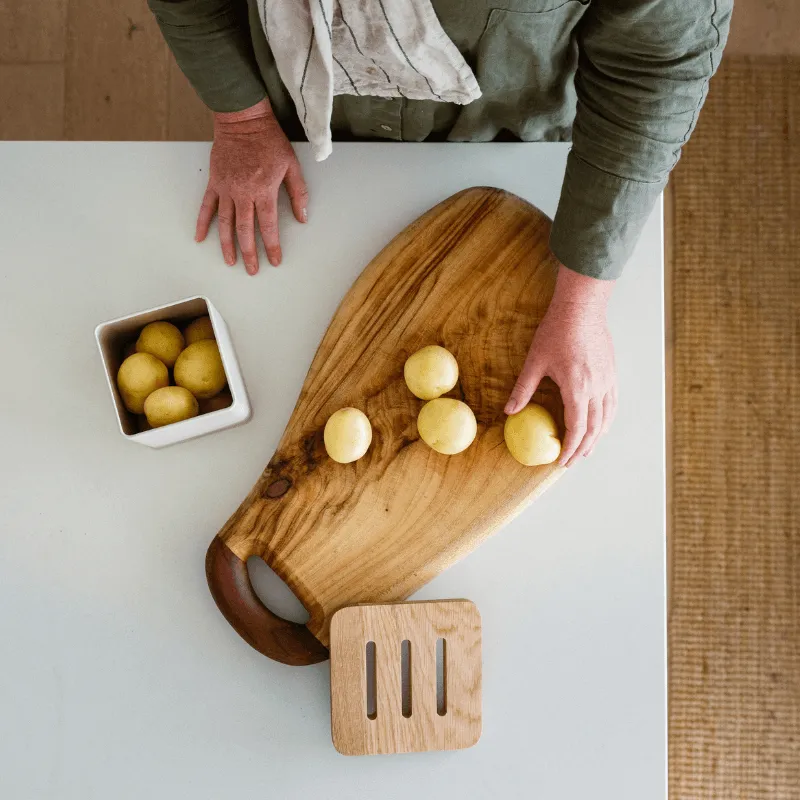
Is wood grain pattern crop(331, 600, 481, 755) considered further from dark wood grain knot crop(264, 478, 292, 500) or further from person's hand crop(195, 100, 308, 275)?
person's hand crop(195, 100, 308, 275)

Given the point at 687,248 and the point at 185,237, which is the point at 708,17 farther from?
the point at 687,248

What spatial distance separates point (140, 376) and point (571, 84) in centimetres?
49

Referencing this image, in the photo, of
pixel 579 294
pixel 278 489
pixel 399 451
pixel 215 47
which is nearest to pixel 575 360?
pixel 579 294

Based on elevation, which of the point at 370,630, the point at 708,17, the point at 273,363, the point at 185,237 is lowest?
the point at 370,630

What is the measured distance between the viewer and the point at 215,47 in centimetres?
65

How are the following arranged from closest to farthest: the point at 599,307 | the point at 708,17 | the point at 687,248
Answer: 1. the point at 708,17
2. the point at 599,307
3. the point at 687,248

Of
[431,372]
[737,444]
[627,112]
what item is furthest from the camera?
[737,444]

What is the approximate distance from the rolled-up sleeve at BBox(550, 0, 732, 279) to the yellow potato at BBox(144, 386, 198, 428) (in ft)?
1.19

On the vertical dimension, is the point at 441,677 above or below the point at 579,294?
below

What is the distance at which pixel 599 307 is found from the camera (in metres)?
0.67

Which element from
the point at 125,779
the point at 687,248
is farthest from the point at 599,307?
the point at 687,248

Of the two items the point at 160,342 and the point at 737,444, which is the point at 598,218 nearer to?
the point at 160,342

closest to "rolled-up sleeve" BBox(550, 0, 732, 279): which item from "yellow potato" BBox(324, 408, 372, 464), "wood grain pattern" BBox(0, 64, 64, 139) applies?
"yellow potato" BBox(324, 408, 372, 464)

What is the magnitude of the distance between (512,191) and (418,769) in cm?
57
